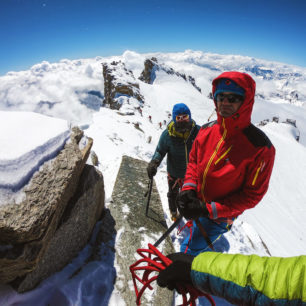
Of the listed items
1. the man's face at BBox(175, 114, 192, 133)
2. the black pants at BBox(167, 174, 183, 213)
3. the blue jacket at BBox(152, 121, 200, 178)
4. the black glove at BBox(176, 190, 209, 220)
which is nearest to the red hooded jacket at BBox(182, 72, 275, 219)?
the black glove at BBox(176, 190, 209, 220)

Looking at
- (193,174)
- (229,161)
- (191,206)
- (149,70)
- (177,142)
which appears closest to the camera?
(229,161)

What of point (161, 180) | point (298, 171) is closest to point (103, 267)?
point (161, 180)

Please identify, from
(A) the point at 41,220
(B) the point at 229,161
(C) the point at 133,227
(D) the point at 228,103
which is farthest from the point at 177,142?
(A) the point at 41,220

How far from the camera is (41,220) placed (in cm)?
192

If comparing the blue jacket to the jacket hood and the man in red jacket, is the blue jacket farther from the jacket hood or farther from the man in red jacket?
the jacket hood

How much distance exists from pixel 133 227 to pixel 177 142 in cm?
213

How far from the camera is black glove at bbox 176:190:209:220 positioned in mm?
2508

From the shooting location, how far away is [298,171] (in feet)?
75.4

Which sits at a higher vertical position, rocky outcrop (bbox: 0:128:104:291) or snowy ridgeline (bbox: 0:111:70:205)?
snowy ridgeline (bbox: 0:111:70:205)

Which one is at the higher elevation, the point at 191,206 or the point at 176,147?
the point at 176,147

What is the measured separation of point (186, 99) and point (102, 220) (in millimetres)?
A: 54724

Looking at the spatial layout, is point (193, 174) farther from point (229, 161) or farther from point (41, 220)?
point (41, 220)

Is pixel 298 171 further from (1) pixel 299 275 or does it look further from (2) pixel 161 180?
(1) pixel 299 275

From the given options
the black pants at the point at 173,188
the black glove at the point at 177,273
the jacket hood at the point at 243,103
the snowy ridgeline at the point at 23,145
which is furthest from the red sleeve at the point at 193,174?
the snowy ridgeline at the point at 23,145
